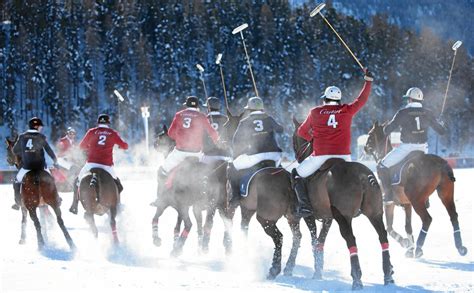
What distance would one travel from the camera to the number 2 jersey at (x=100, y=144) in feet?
38.4

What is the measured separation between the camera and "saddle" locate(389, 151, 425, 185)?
10.2 m

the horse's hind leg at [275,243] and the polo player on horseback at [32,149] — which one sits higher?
the polo player on horseback at [32,149]

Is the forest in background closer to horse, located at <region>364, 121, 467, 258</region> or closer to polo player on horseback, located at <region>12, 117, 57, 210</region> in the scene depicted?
polo player on horseback, located at <region>12, 117, 57, 210</region>

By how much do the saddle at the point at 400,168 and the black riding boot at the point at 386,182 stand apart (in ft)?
0.34

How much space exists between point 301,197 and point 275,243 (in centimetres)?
84

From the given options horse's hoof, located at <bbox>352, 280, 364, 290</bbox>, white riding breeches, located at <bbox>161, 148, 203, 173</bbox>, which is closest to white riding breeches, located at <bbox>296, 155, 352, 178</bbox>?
horse's hoof, located at <bbox>352, 280, 364, 290</bbox>

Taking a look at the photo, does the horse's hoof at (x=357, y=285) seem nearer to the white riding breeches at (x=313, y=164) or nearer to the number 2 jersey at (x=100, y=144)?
the white riding breeches at (x=313, y=164)

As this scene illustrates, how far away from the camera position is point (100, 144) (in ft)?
38.6

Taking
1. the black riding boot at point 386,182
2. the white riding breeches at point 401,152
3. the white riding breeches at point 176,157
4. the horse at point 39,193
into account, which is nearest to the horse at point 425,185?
the white riding breeches at point 401,152

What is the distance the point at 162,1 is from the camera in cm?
7112

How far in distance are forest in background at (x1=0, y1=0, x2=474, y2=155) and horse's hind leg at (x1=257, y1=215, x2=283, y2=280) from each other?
4959 cm

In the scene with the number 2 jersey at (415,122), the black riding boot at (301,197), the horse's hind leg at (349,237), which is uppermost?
the number 2 jersey at (415,122)

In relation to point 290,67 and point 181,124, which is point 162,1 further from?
point 181,124

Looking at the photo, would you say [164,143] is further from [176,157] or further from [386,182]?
[386,182]
